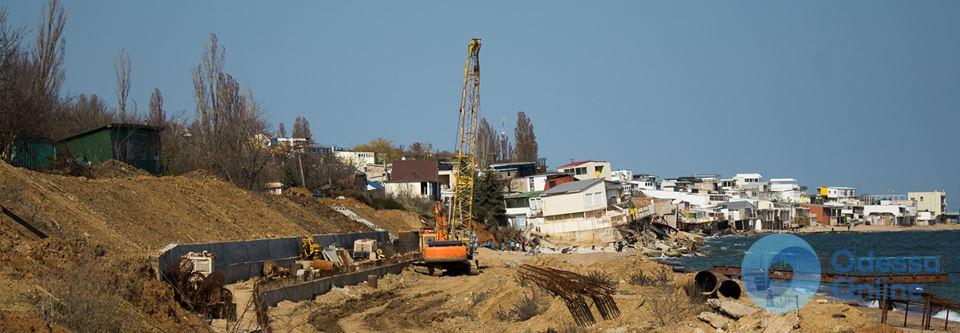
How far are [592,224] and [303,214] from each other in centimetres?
3152

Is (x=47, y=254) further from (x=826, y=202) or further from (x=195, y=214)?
(x=826, y=202)

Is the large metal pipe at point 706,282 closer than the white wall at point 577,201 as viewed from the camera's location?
Yes

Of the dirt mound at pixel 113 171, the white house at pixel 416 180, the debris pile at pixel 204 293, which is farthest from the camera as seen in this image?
the white house at pixel 416 180

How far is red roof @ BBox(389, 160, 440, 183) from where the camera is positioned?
87619 millimetres

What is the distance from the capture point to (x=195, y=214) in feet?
110

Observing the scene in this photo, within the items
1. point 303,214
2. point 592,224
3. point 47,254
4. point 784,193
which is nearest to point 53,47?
point 303,214

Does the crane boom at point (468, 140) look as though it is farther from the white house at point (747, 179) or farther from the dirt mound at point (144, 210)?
the white house at point (747, 179)

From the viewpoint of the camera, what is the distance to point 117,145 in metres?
43.6

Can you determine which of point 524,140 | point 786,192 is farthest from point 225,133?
point 786,192

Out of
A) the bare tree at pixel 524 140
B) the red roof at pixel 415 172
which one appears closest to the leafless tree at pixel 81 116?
the red roof at pixel 415 172

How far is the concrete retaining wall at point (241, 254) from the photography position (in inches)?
904

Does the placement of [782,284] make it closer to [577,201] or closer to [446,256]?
[446,256]

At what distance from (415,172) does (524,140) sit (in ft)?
146

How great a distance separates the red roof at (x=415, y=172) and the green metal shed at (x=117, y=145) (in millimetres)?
42051
